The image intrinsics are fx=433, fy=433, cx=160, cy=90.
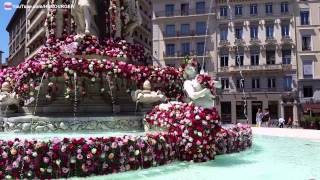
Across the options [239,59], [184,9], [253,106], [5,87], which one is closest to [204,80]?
[5,87]

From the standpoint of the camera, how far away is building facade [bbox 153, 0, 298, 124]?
5888cm

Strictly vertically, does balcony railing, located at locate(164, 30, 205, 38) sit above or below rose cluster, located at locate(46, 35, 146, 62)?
above

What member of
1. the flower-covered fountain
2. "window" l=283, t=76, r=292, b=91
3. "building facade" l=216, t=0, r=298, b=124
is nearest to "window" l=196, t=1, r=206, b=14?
"building facade" l=216, t=0, r=298, b=124

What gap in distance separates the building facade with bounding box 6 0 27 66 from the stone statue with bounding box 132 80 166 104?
78.8 metres

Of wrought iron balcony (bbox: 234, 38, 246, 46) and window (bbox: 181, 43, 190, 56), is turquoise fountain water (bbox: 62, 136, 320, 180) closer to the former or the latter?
wrought iron balcony (bbox: 234, 38, 246, 46)

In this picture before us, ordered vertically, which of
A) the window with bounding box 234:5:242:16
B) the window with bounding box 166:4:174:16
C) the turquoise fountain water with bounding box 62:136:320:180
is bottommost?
the turquoise fountain water with bounding box 62:136:320:180

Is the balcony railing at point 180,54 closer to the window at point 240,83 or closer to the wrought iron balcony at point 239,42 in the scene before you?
the wrought iron balcony at point 239,42

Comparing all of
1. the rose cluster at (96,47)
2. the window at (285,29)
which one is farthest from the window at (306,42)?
the rose cluster at (96,47)

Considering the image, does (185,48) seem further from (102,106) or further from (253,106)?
(102,106)

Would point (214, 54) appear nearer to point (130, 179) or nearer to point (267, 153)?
point (267, 153)

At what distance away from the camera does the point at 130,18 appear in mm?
14641

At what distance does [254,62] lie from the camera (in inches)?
2375

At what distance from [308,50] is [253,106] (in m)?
10.6

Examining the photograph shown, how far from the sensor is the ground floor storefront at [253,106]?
58062 millimetres
